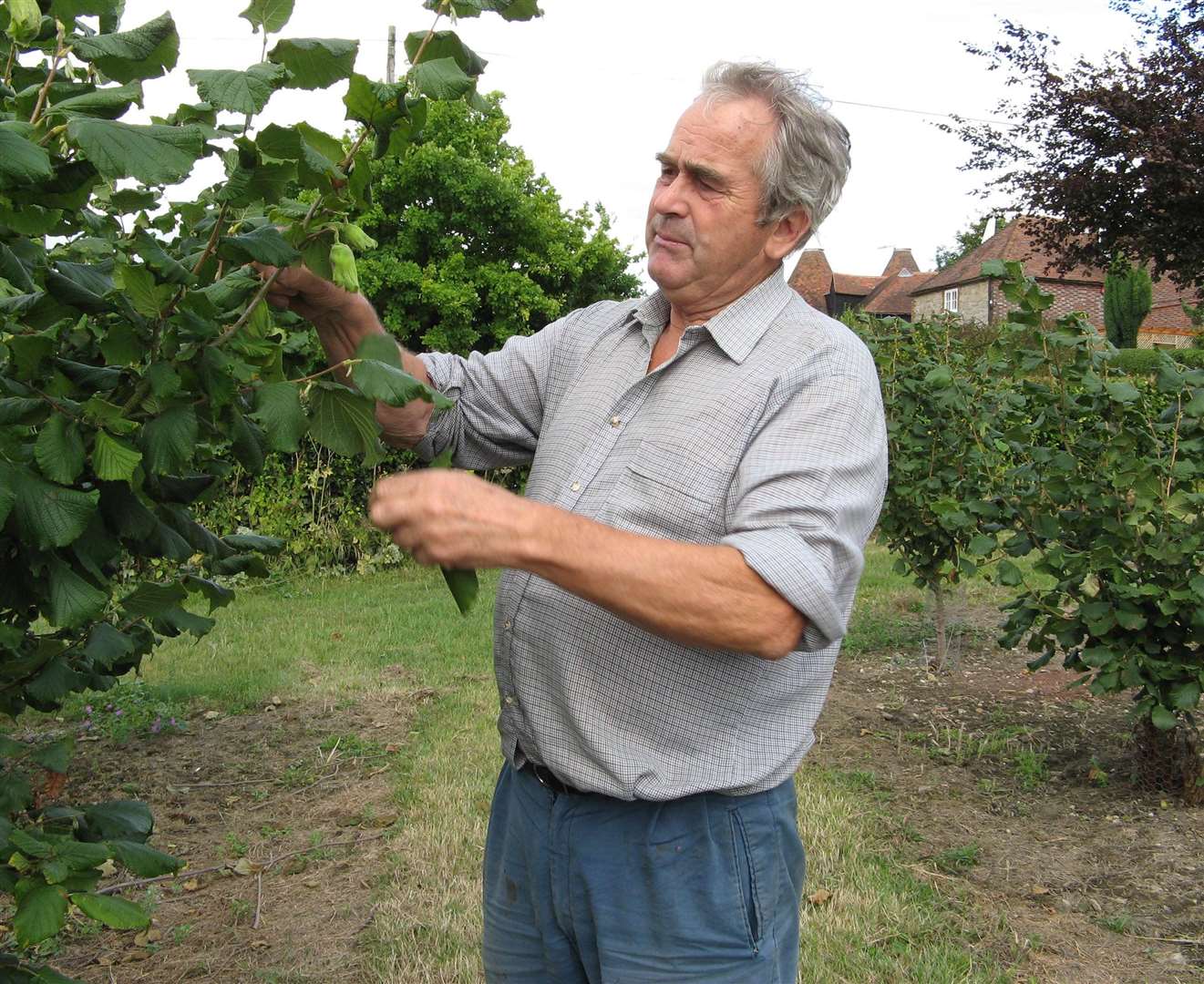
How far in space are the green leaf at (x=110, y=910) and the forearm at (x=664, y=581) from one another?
0.75 m

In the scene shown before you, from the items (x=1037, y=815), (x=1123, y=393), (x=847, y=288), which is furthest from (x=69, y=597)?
(x=847, y=288)

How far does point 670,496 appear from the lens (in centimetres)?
198

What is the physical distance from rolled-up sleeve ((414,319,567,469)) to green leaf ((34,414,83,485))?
3.00 ft

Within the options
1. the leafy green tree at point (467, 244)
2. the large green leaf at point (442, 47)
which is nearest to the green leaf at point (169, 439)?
the large green leaf at point (442, 47)

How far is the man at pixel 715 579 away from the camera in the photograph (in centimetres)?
183

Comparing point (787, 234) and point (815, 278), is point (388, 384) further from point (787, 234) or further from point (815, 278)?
point (815, 278)

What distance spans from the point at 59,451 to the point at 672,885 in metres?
1.19

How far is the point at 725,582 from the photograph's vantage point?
5.53 feet

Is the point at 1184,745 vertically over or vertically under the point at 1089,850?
over

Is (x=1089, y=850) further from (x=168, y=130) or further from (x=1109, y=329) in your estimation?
(x=1109, y=329)

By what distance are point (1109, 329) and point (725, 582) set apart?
1427 inches

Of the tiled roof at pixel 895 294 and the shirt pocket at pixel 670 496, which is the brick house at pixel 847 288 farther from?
the shirt pocket at pixel 670 496

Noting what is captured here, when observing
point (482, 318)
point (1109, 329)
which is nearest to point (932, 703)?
point (482, 318)

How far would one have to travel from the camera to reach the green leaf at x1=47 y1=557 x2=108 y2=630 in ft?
5.10
